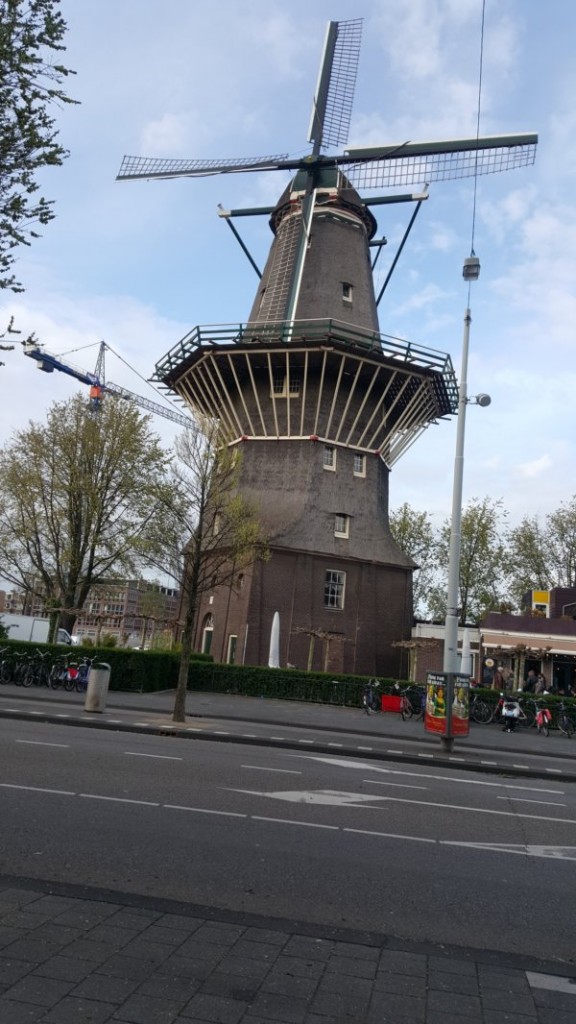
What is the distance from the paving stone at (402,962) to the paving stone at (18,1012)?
1.93 metres

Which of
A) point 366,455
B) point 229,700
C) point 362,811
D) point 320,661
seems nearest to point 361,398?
point 366,455

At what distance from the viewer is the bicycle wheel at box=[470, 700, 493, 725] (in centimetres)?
2647

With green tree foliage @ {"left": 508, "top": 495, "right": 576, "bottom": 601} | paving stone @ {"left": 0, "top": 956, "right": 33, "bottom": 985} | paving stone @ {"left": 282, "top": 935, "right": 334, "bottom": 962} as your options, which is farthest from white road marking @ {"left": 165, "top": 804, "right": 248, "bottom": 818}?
green tree foliage @ {"left": 508, "top": 495, "right": 576, "bottom": 601}

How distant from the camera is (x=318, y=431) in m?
36.0

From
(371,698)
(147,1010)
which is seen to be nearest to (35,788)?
(147,1010)

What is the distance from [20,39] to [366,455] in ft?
101

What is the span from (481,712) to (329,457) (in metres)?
14.6

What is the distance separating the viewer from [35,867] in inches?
239

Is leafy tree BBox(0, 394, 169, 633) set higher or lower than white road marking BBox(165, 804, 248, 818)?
higher

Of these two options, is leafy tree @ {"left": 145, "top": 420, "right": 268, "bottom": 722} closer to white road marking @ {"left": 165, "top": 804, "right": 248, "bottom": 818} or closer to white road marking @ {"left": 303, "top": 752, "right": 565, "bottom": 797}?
white road marking @ {"left": 303, "top": 752, "right": 565, "bottom": 797}

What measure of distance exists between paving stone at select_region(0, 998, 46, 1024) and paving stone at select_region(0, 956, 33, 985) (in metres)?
0.20

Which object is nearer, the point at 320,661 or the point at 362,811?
the point at 362,811

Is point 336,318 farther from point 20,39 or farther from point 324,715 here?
point 20,39

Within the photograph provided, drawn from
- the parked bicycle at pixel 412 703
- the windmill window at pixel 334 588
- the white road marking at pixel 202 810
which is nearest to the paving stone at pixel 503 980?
the white road marking at pixel 202 810
